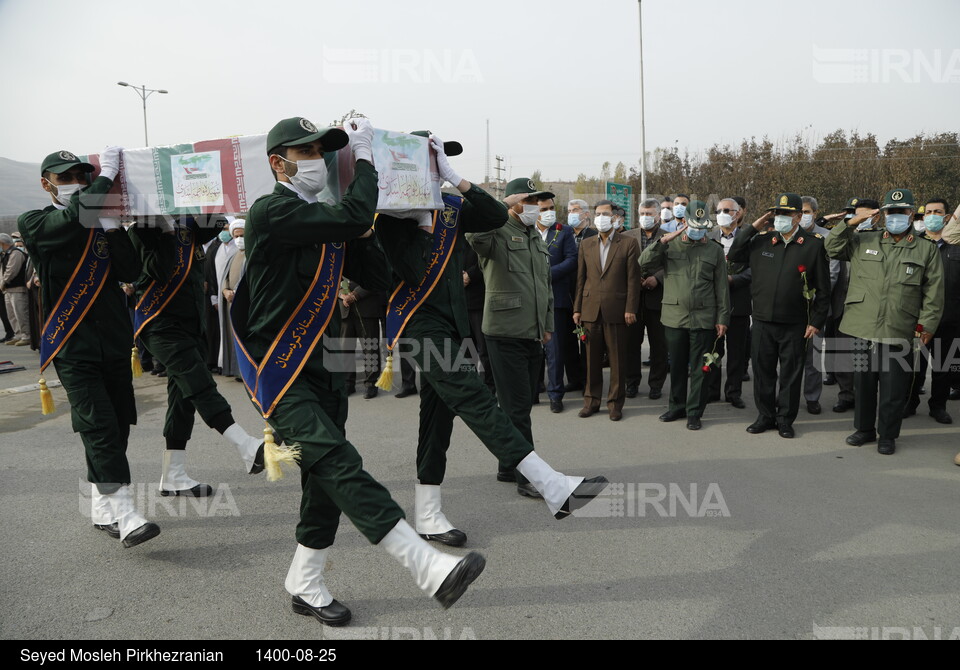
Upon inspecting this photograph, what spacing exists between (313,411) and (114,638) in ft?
4.37

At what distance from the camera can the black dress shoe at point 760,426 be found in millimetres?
6570

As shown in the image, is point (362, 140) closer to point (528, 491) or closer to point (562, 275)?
point (528, 491)

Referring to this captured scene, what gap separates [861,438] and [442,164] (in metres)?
4.67

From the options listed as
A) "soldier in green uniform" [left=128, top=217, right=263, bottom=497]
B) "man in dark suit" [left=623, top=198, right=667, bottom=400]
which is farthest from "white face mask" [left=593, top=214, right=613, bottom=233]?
"soldier in green uniform" [left=128, top=217, right=263, bottom=497]

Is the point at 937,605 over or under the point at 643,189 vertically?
under

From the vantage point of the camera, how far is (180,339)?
4.80 metres

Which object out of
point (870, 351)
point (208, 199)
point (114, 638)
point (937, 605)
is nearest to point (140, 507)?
point (114, 638)

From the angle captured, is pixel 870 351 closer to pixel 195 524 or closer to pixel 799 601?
pixel 799 601

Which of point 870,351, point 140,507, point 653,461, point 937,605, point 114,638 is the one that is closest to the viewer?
point 114,638

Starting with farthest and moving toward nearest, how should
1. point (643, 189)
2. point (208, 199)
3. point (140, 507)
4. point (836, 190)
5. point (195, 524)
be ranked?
point (643, 189), point (836, 190), point (140, 507), point (195, 524), point (208, 199)

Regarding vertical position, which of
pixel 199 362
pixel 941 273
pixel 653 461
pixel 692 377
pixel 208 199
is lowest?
pixel 653 461

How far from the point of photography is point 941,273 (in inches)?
232

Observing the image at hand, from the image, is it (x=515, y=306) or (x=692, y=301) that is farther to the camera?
(x=692, y=301)

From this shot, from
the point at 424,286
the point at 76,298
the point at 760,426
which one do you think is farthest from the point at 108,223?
the point at 760,426
